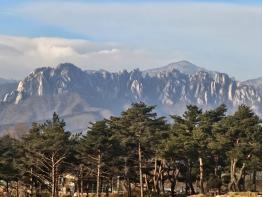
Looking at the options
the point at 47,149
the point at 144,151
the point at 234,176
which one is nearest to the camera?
the point at 47,149

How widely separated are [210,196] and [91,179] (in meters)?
13.7

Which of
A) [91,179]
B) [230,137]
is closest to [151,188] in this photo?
[91,179]

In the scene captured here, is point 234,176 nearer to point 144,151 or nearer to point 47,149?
point 144,151

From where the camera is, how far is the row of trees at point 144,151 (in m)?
55.5

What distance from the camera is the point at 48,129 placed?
59.0 m

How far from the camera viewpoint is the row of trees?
5553cm

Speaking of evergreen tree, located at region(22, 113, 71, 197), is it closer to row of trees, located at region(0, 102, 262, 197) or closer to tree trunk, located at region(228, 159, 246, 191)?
row of trees, located at region(0, 102, 262, 197)

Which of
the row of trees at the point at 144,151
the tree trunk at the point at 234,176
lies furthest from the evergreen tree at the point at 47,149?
the tree trunk at the point at 234,176

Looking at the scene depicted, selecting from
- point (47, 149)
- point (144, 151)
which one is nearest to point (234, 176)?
point (144, 151)

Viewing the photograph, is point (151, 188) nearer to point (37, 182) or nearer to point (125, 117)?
point (125, 117)

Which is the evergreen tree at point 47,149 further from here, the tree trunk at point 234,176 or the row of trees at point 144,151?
the tree trunk at point 234,176

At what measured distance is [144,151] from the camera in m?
60.2

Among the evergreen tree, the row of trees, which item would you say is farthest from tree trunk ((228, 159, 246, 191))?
the evergreen tree

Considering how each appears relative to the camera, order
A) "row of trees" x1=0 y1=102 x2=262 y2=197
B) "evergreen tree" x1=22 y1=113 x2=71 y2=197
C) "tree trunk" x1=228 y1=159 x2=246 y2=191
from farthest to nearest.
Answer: "tree trunk" x1=228 y1=159 x2=246 y2=191, "row of trees" x1=0 y1=102 x2=262 y2=197, "evergreen tree" x1=22 y1=113 x2=71 y2=197
